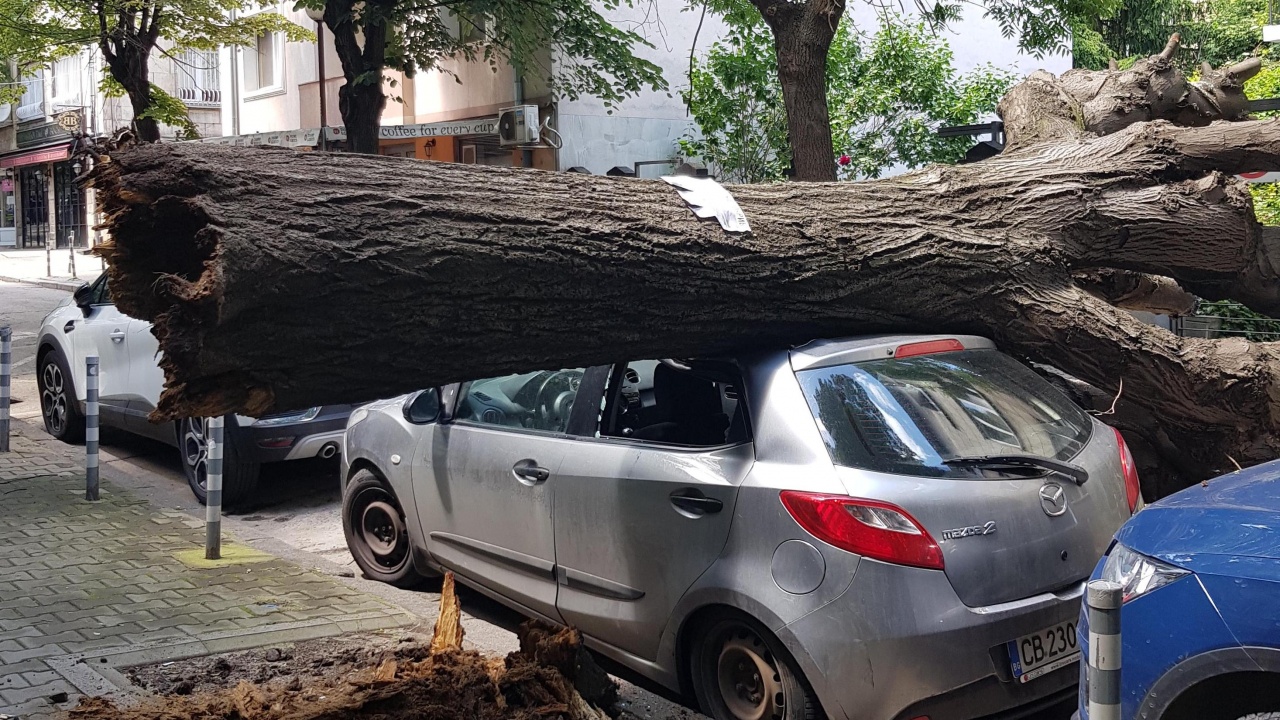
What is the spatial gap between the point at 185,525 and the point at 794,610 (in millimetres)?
4981

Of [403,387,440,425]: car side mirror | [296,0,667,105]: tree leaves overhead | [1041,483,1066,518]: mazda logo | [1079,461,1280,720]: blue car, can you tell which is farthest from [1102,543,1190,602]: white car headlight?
[296,0,667,105]: tree leaves overhead

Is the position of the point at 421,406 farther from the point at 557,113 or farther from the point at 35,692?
the point at 557,113

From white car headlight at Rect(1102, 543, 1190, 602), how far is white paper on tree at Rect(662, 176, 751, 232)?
81.2 inches

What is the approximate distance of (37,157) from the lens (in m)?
43.0

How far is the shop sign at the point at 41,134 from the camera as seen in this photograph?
42.4m

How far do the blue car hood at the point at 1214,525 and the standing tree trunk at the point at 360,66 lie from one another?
37.8 feet

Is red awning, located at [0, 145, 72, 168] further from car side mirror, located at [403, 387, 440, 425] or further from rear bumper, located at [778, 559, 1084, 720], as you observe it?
rear bumper, located at [778, 559, 1084, 720]

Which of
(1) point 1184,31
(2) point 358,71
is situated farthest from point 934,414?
(1) point 1184,31

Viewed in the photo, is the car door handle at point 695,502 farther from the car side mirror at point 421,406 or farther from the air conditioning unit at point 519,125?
the air conditioning unit at point 519,125

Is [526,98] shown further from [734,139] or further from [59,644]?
[59,644]

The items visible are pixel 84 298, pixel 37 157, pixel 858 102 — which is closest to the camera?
pixel 84 298

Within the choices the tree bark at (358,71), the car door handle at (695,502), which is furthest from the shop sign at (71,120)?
the car door handle at (695,502)

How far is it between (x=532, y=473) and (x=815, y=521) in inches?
60.8

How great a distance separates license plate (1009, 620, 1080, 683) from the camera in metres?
3.87
